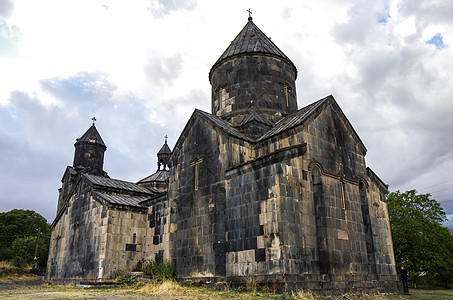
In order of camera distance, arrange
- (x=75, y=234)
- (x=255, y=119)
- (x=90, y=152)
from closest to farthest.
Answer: (x=255, y=119) < (x=75, y=234) < (x=90, y=152)

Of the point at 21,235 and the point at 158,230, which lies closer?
the point at 158,230

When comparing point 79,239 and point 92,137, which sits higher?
point 92,137

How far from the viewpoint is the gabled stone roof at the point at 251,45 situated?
15000 mm

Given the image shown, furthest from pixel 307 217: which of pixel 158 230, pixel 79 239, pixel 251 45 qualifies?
pixel 79 239

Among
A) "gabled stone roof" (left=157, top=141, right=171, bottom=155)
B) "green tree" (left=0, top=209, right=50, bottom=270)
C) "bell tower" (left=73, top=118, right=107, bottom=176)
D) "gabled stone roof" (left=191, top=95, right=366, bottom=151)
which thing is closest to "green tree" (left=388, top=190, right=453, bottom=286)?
"gabled stone roof" (left=191, top=95, right=366, bottom=151)

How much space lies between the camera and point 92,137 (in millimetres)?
24672

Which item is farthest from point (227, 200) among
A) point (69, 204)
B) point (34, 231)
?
point (34, 231)

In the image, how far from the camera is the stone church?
9.16m

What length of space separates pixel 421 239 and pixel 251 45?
1415 cm

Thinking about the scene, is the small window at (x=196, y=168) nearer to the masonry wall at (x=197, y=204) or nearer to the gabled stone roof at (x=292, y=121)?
the masonry wall at (x=197, y=204)

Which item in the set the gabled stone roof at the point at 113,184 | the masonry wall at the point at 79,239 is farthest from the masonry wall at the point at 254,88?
the masonry wall at the point at 79,239

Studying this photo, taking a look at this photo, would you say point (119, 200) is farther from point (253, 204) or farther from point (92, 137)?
point (92, 137)

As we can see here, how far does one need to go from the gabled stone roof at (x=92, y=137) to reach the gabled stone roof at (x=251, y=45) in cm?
1289

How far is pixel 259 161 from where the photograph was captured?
381 inches
